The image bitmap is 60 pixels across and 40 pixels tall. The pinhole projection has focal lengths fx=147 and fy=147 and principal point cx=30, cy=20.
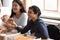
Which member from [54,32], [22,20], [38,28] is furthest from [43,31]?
[22,20]

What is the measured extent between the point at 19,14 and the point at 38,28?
0.59 metres

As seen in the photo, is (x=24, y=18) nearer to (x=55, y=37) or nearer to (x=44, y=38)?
(x=55, y=37)

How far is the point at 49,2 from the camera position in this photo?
2.66 m

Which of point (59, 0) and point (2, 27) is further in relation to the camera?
point (59, 0)

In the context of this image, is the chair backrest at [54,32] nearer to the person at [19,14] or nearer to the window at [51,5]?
the person at [19,14]

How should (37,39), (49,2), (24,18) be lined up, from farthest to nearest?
(49,2) → (24,18) → (37,39)

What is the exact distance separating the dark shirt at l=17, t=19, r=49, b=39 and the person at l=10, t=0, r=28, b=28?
0.56ft

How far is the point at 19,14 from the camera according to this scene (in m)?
2.07

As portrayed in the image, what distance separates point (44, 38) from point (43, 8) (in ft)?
4.44

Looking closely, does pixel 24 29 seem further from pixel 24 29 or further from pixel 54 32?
pixel 54 32

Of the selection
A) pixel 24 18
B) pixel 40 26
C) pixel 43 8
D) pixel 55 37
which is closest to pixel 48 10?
pixel 43 8

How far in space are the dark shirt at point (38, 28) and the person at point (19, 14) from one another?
17 cm

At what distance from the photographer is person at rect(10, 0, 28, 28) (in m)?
1.94

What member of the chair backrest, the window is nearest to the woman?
the chair backrest
